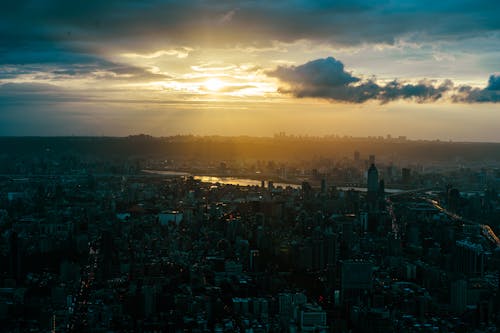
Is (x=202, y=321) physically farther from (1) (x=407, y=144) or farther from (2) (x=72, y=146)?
(1) (x=407, y=144)

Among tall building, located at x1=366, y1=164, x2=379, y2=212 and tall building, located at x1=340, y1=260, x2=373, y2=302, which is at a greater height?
tall building, located at x1=366, y1=164, x2=379, y2=212

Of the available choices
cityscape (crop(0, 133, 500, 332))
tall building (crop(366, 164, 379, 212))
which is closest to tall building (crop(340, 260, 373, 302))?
cityscape (crop(0, 133, 500, 332))

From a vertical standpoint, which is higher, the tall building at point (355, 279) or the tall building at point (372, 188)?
the tall building at point (372, 188)

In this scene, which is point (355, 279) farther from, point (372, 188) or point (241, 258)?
point (372, 188)

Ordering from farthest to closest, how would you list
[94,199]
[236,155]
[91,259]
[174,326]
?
[236,155] → [94,199] → [91,259] → [174,326]

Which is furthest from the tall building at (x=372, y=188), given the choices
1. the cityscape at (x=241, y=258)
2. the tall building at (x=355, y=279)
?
the tall building at (x=355, y=279)

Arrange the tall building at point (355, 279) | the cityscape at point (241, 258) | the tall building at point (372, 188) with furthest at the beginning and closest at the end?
the tall building at point (372, 188) → the tall building at point (355, 279) → the cityscape at point (241, 258)

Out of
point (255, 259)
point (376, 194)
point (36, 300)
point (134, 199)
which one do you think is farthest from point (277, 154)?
point (36, 300)

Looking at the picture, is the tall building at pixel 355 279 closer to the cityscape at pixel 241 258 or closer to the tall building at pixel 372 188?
the cityscape at pixel 241 258

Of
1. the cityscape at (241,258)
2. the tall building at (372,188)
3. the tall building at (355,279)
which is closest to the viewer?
the cityscape at (241,258)

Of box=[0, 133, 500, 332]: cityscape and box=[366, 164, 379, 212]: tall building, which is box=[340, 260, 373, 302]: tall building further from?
box=[366, 164, 379, 212]: tall building

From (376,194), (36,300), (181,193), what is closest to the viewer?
(36,300)
